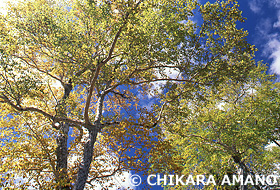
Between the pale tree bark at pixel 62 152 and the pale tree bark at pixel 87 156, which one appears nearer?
the pale tree bark at pixel 87 156

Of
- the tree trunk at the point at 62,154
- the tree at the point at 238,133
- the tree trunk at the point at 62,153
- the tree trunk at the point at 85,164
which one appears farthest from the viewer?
the tree at the point at 238,133

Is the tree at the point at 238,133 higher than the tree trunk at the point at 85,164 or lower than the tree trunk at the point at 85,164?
higher

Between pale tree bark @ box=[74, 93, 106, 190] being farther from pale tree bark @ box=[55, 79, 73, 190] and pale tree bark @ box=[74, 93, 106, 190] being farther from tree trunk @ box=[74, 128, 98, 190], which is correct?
pale tree bark @ box=[55, 79, 73, 190]

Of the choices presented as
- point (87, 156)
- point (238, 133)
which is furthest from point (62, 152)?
point (238, 133)

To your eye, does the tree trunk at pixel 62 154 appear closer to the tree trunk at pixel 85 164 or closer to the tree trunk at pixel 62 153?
the tree trunk at pixel 62 153

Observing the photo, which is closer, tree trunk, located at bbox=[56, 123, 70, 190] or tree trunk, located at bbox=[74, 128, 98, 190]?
tree trunk, located at bbox=[74, 128, 98, 190]

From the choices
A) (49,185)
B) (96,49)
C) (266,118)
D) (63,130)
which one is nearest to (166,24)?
(96,49)

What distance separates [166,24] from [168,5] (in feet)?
4.05

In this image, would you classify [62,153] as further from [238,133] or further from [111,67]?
[238,133]

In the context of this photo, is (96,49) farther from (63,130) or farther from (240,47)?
(240,47)

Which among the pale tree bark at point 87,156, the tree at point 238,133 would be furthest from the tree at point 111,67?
the tree at point 238,133

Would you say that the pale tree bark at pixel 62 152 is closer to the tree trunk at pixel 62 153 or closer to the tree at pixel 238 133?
the tree trunk at pixel 62 153

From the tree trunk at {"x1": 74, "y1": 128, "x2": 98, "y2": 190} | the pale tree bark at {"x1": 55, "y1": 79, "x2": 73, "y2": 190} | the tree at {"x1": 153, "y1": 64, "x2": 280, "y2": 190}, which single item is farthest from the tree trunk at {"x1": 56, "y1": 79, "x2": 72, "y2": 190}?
the tree at {"x1": 153, "y1": 64, "x2": 280, "y2": 190}

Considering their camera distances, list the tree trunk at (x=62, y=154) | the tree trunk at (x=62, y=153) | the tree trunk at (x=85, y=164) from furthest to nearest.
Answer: the tree trunk at (x=62, y=154) < the tree trunk at (x=62, y=153) < the tree trunk at (x=85, y=164)
